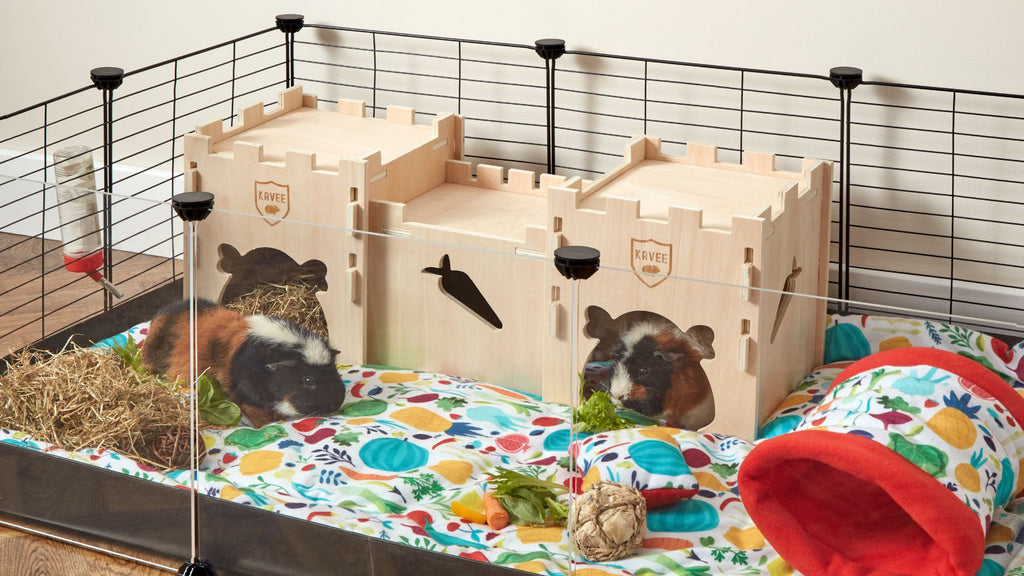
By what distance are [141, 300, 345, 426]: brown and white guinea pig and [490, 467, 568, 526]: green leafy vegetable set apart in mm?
209

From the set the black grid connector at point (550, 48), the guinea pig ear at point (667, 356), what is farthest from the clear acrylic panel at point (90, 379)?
the black grid connector at point (550, 48)

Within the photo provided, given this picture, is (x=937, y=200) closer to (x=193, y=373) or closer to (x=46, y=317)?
(x=193, y=373)

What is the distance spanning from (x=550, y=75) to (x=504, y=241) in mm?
575

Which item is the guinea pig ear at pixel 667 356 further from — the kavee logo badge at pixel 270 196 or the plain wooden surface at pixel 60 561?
the kavee logo badge at pixel 270 196

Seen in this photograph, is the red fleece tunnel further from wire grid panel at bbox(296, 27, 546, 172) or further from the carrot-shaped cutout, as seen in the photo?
wire grid panel at bbox(296, 27, 546, 172)

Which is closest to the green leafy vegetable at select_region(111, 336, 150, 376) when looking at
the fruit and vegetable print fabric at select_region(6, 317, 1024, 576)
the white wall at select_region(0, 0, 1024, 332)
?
the fruit and vegetable print fabric at select_region(6, 317, 1024, 576)

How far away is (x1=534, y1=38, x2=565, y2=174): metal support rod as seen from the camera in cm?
235

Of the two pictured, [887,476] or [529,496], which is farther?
[529,496]

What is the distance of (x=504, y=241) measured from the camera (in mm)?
1932

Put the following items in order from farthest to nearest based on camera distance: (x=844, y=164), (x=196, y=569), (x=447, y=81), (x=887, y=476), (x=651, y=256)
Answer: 1. (x=447, y=81)
2. (x=844, y=164)
3. (x=651, y=256)
4. (x=196, y=569)
5. (x=887, y=476)

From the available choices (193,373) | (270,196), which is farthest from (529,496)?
(270,196)

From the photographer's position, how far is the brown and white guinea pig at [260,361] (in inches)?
56.0

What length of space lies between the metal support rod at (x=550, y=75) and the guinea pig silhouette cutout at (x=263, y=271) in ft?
3.46

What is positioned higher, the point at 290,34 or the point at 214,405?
the point at 290,34
